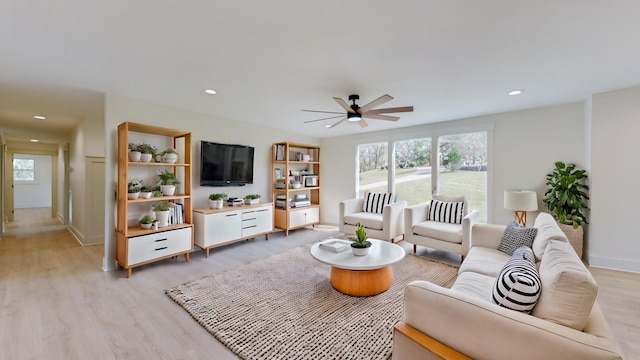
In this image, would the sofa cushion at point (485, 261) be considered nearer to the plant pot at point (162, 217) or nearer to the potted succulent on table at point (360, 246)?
the potted succulent on table at point (360, 246)

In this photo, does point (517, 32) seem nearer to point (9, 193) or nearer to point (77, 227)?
point (77, 227)

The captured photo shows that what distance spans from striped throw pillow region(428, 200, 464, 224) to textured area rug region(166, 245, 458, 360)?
2.92 ft

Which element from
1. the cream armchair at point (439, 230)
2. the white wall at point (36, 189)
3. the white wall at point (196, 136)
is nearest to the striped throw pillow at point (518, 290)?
the cream armchair at point (439, 230)

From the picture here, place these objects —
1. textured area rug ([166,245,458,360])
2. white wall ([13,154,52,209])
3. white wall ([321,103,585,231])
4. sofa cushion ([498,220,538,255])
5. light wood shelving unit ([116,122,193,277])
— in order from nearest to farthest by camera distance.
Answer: textured area rug ([166,245,458,360]), sofa cushion ([498,220,538,255]), light wood shelving unit ([116,122,193,277]), white wall ([321,103,585,231]), white wall ([13,154,52,209])

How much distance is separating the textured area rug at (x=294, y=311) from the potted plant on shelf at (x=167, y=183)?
1.41 m

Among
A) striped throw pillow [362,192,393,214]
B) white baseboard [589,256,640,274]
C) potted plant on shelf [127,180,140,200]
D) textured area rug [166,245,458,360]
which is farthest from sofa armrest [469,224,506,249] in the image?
potted plant on shelf [127,180,140,200]

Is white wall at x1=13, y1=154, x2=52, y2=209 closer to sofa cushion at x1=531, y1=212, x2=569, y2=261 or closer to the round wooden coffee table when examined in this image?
the round wooden coffee table

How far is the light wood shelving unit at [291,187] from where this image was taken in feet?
16.9

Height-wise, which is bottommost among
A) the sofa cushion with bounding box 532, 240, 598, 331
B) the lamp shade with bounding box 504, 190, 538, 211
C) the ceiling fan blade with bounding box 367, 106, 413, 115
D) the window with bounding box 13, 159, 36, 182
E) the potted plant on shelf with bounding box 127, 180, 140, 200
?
the sofa cushion with bounding box 532, 240, 598, 331

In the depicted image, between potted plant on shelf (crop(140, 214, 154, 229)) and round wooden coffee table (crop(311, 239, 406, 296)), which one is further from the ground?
potted plant on shelf (crop(140, 214, 154, 229))

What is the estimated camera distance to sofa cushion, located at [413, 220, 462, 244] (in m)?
3.50

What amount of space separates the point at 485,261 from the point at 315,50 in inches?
98.0

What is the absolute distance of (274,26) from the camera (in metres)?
1.79

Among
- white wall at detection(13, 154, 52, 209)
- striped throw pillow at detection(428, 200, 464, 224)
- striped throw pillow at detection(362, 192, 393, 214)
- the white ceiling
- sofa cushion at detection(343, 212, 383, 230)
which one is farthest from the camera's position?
white wall at detection(13, 154, 52, 209)
